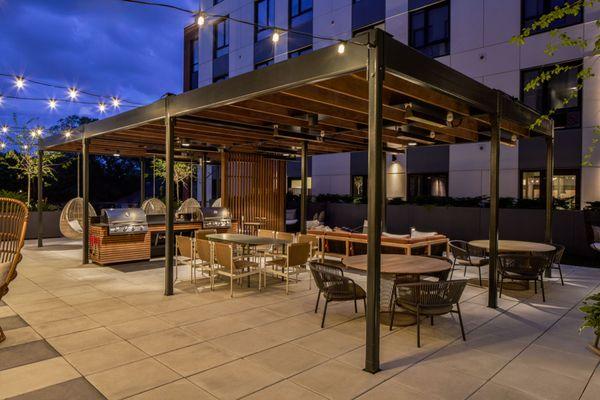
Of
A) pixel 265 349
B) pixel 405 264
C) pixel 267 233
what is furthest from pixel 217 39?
pixel 265 349

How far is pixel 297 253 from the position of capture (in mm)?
6238

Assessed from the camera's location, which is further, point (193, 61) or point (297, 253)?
point (193, 61)

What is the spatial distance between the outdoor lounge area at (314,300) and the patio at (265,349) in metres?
0.02

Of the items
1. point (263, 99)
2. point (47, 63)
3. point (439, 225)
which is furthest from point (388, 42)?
point (47, 63)

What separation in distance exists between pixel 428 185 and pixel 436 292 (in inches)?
394

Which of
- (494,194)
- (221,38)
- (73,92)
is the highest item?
(221,38)

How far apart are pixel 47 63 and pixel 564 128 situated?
109m

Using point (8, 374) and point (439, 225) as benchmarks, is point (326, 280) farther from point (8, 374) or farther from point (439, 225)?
point (439, 225)

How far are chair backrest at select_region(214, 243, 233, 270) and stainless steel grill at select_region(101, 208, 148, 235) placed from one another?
3308mm

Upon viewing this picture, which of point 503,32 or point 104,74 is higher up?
point 104,74

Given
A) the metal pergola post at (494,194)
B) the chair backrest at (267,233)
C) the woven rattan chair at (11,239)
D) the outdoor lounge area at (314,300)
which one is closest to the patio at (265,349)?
the outdoor lounge area at (314,300)

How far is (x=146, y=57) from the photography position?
125 meters

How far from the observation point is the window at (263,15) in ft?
59.0

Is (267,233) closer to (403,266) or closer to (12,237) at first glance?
(403,266)
